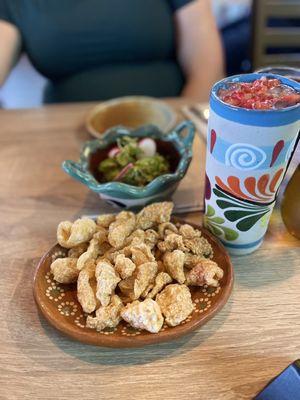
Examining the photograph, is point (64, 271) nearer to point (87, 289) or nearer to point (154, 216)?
point (87, 289)

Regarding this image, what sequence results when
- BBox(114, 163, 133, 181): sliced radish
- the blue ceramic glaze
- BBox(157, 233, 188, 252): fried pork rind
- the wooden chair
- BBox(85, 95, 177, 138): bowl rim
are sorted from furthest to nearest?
the wooden chair
BBox(85, 95, 177, 138): bowl rim
BBox(114, 163, 133, 181): sliced radish
BBox(157, 233, 188, 252): fried pork rind
the blue ceramic glaze

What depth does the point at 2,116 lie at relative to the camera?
3.29ft

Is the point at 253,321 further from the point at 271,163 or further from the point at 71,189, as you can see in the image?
the point at 71,189

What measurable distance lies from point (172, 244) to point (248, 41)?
1277 millimetres

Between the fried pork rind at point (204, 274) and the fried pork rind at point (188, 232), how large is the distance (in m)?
0.06

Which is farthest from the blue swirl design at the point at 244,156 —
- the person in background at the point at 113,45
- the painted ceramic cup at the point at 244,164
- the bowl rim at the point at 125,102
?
the person in background at the point at 113,45

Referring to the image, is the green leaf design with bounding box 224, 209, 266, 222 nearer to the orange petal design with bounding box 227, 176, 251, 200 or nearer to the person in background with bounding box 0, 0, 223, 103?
the orange petal design with bounding box 227, 176, 251, 200

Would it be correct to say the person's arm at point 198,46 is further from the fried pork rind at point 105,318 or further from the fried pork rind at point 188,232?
the fried pork rind at point 105,318

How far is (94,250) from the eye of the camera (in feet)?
1.83

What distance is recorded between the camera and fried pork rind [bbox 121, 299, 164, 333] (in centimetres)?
46

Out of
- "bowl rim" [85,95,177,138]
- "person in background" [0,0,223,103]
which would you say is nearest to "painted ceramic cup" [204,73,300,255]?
"bowl rim" [85,95,177,138]

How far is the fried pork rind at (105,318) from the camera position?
47 centimetres

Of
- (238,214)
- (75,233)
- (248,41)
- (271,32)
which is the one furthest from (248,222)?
(248,41)

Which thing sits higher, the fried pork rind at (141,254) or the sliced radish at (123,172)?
the fried pork rind at (141,254)
